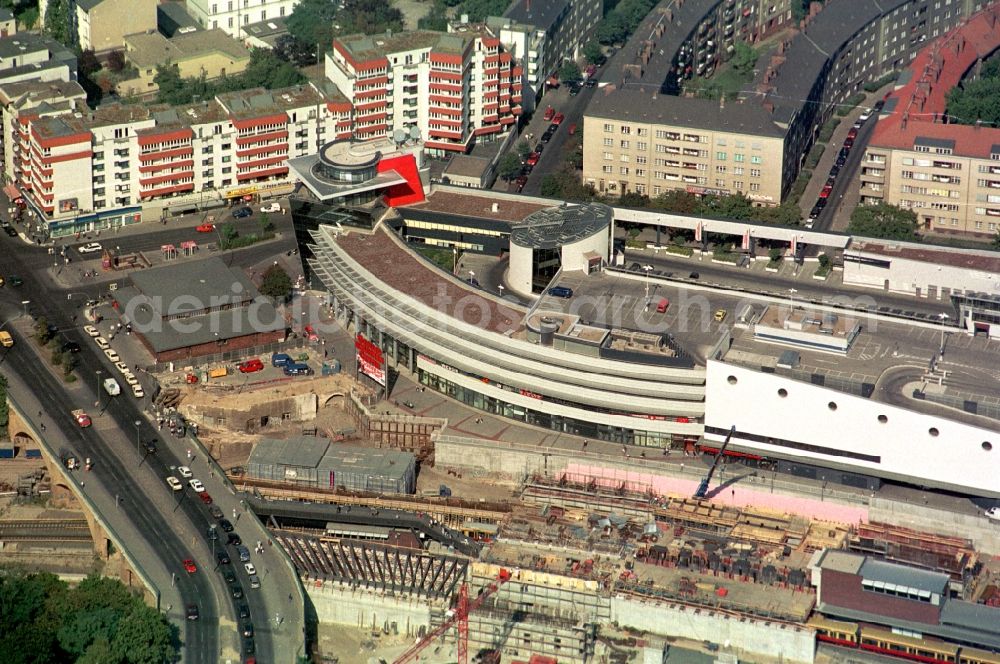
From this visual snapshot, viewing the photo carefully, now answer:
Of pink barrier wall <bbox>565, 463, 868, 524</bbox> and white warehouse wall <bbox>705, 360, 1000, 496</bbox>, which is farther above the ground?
white warehouse wall <bbox>705, 360, 1000, 496</bbox>

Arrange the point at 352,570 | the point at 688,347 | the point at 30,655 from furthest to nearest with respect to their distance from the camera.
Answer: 1. the point at 688,347
2. the point at 352,570
3. the point at 30,655

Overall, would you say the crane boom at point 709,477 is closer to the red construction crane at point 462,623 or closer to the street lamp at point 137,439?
the red construction crane at point 462,623

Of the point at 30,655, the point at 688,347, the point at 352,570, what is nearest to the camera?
the point at 30,655

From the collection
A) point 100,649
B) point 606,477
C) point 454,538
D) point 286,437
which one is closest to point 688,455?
point 606,477

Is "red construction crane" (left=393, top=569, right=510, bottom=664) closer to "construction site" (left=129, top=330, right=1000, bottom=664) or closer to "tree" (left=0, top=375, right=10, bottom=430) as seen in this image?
"construction site" (left=129, top=330, right=1000, bottom=664)

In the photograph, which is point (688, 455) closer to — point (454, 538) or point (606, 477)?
point (606, 477)

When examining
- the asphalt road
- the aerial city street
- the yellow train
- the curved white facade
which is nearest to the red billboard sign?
the aerial city street
